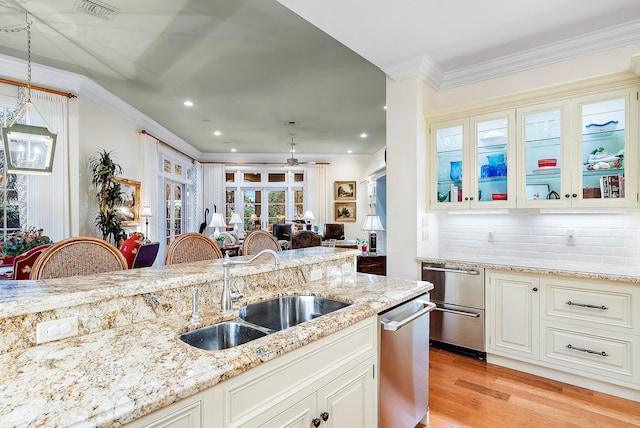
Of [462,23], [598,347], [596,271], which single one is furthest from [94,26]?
[598,347]

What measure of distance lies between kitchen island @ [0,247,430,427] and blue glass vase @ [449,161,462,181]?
1.99 meters

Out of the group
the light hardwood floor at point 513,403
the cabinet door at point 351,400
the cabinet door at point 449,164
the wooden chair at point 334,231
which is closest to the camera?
the cabinet door at point 351,400

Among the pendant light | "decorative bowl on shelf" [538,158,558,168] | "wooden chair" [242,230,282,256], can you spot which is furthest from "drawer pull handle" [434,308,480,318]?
the pendant light

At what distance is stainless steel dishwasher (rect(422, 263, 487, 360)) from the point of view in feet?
9.60

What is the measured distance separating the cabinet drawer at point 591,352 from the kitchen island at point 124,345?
5.60ft

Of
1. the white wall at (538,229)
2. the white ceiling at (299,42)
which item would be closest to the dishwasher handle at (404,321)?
the white wall at (538,229)

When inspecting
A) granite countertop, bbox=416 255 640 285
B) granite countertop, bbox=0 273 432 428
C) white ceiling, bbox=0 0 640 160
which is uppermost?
white ceiling, bbox=0 0 640 160

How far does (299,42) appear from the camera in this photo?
317 centimetres

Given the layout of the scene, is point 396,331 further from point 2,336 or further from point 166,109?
point 166,109

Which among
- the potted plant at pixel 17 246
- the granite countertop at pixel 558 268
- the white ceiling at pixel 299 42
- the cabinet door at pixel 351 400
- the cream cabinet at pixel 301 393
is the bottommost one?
the cabinet door at pixel 351 400

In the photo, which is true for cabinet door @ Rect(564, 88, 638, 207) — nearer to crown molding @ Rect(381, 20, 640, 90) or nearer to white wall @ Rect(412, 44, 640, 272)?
white wall @ Rect(412, 44, 640, 272)

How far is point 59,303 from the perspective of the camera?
112 centimetres

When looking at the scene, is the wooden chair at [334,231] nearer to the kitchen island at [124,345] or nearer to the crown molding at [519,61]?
the crown molding at [519,61]

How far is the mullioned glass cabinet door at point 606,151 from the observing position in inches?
98.9
